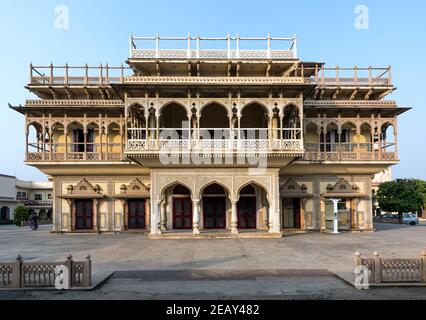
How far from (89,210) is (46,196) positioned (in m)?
45.1

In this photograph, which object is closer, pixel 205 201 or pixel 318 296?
pixel 318 296

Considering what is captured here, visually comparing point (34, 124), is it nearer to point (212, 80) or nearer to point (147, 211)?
point (147, 211)

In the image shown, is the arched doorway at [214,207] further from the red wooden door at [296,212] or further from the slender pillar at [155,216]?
the red wooden door at [296,212]

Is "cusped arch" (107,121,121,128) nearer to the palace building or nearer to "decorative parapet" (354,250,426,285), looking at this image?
the palace building

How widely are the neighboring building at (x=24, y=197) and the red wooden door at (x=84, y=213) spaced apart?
3410 centimetres

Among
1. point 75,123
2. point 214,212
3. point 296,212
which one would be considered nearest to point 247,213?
point 214,212

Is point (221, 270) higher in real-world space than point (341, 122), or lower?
lower

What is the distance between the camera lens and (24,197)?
64.0 meters

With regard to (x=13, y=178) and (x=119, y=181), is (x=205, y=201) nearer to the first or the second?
(x=119, y=181)

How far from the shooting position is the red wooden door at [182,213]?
85.5ft

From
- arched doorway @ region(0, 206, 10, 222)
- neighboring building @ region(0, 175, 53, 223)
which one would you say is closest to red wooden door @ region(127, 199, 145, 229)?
neighboring building @ region(0, 175, 53, 223)

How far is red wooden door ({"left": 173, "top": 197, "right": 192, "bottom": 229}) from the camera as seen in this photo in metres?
26.1

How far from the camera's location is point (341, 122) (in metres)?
26.3
